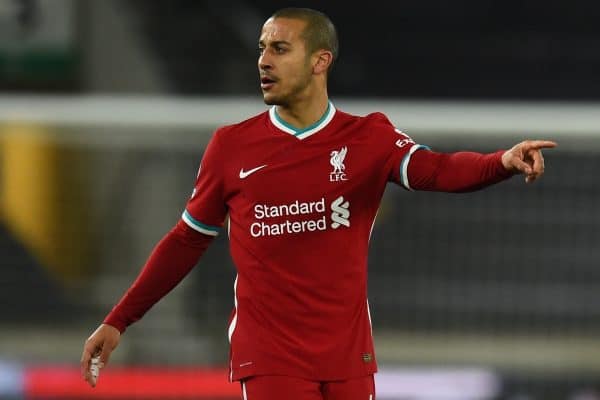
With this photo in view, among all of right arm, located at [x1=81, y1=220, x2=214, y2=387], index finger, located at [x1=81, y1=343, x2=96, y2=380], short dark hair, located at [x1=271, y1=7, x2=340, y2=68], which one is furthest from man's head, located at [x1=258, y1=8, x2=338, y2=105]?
index finger, located at [x1=81, y1=343, x2=96, y2=380]

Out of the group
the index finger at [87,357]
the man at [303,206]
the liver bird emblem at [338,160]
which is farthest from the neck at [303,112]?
the index finger at [87,357]

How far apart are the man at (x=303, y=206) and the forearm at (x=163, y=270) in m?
0.12

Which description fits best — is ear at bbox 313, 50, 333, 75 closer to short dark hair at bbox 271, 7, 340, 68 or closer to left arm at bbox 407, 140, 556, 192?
short dark hair at bbox 271, 7, 340, 68

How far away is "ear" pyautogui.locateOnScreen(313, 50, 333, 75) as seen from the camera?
13.2ft

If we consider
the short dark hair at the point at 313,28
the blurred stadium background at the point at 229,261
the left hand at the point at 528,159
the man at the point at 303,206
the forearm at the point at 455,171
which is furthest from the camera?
the blurred stadium background at the point at 229,261

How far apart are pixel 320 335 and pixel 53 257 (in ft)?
12.7

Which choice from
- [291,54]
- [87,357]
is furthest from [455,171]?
[87,357]

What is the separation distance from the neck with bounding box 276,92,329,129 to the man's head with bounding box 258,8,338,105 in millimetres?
23

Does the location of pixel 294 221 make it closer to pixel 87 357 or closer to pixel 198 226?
pixel 198 226

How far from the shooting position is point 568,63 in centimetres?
1097

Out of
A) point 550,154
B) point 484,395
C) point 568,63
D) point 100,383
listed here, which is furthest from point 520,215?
point 568,63

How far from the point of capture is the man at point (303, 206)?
3.88 metres

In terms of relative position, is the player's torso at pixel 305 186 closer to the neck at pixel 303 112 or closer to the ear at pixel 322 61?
the neck at pixel 303 112

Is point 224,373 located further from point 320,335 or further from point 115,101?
point 320,335
